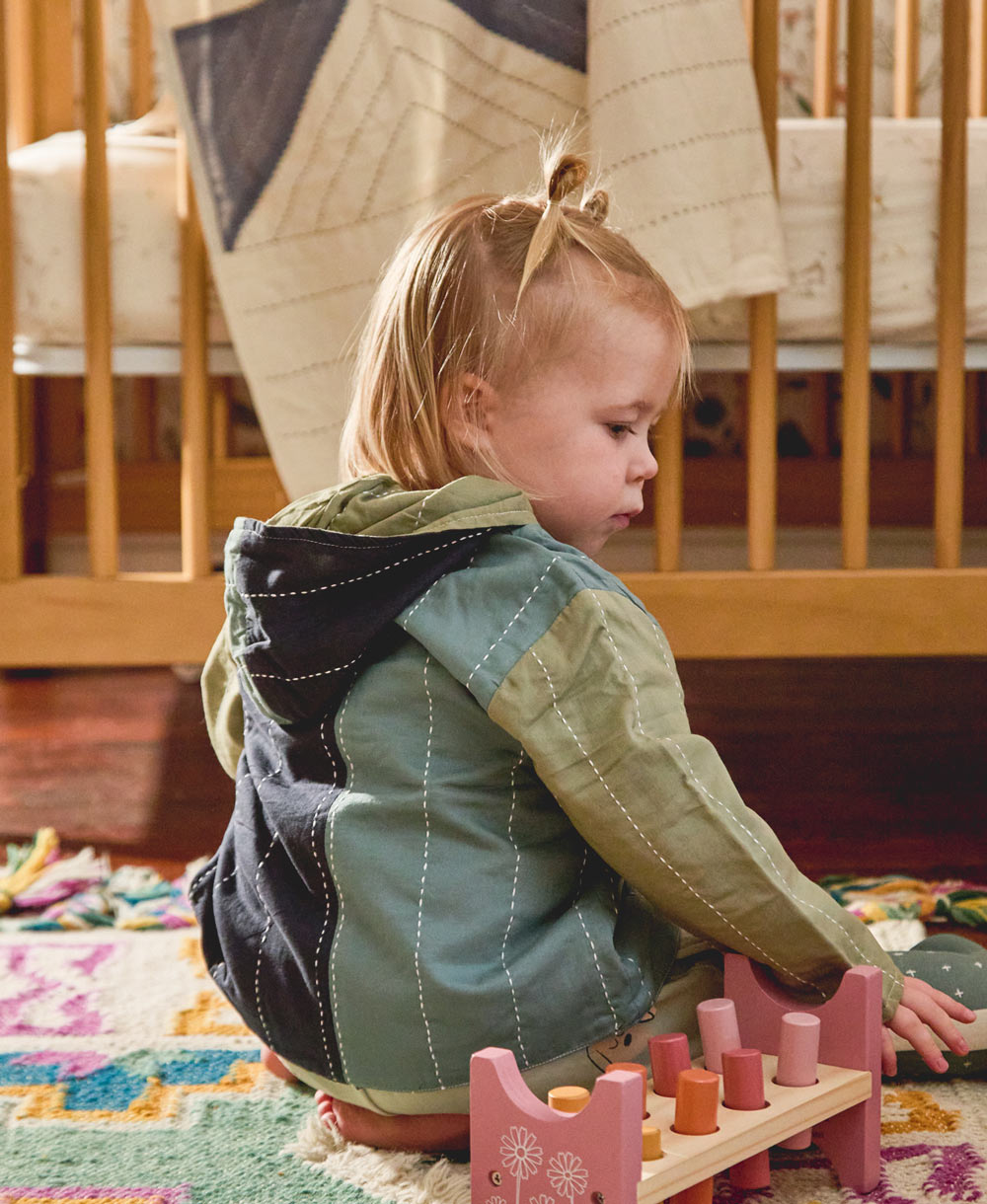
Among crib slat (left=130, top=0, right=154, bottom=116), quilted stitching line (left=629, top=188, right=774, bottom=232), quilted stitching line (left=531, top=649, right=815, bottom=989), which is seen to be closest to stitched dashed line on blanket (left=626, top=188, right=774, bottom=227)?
quilted stitching line (left=629, top=188, right=774, bottom=232)

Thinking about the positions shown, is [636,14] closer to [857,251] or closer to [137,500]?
[857,251]

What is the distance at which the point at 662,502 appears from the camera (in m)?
1.19

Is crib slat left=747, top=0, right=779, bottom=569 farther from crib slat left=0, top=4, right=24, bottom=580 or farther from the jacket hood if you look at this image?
crib slat left=0, top=4, right=24, bottom=580

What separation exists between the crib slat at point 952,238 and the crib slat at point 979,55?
824mm

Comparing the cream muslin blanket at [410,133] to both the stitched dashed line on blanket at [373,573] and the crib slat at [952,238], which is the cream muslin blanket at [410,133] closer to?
the crib slat at [952,238]

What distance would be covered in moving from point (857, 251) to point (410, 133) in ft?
1.30

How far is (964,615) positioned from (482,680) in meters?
0.72

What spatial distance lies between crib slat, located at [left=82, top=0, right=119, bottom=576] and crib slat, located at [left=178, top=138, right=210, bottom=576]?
2.6 inches

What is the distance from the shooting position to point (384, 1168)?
2.15 feet

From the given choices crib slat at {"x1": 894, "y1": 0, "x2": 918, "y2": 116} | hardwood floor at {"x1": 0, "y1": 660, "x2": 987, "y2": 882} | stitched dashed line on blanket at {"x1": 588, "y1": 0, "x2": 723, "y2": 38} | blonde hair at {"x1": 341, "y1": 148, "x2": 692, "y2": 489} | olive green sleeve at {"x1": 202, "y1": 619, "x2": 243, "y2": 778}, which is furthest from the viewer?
crib slat at {"x1": 894, "y1": 0, "x2": 918, "y2": 116}

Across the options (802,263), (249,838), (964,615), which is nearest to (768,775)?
(964,615)

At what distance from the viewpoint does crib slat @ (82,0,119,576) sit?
113cm

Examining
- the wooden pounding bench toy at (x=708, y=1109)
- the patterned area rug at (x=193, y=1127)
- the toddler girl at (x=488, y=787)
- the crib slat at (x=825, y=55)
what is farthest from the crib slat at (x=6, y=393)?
the crib slat at (x=825, y=55)

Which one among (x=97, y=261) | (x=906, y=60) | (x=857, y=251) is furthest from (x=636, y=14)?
(x=906, y=60)
